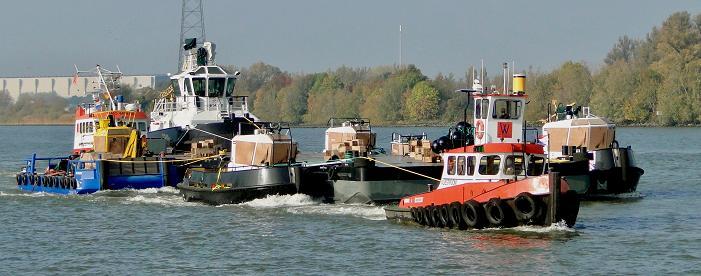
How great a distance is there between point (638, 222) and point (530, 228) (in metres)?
7.31

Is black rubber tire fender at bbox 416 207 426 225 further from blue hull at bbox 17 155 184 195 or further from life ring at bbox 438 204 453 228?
blue hull at bbox 17 155 184 195

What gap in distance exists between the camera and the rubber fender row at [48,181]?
176 ft

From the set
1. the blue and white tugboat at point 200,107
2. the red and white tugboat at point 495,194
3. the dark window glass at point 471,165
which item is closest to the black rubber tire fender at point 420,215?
the red and white tugboat at point 495,194

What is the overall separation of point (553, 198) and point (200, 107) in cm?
3088

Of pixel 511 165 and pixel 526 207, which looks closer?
pixel 526 207

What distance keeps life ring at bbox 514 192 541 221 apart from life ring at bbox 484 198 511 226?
0.34 metres

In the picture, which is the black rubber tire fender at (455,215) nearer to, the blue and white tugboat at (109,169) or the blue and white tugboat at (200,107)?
the blue and white tugboat at (109,169)

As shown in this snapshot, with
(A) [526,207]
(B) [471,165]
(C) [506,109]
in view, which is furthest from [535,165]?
(C) [506,109]

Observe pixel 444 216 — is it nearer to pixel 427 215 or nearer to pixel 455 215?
pixel 455 215

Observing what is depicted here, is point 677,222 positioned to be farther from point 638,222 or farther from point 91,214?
point 91,214

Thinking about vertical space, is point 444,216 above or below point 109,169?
below

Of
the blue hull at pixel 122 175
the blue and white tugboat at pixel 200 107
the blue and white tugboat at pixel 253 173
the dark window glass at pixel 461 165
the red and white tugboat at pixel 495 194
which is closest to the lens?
→ the red and white tugboat at pixel 495 194

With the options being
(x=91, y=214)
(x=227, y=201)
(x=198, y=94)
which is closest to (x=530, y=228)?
(x=227, y=201)

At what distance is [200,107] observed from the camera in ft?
203
